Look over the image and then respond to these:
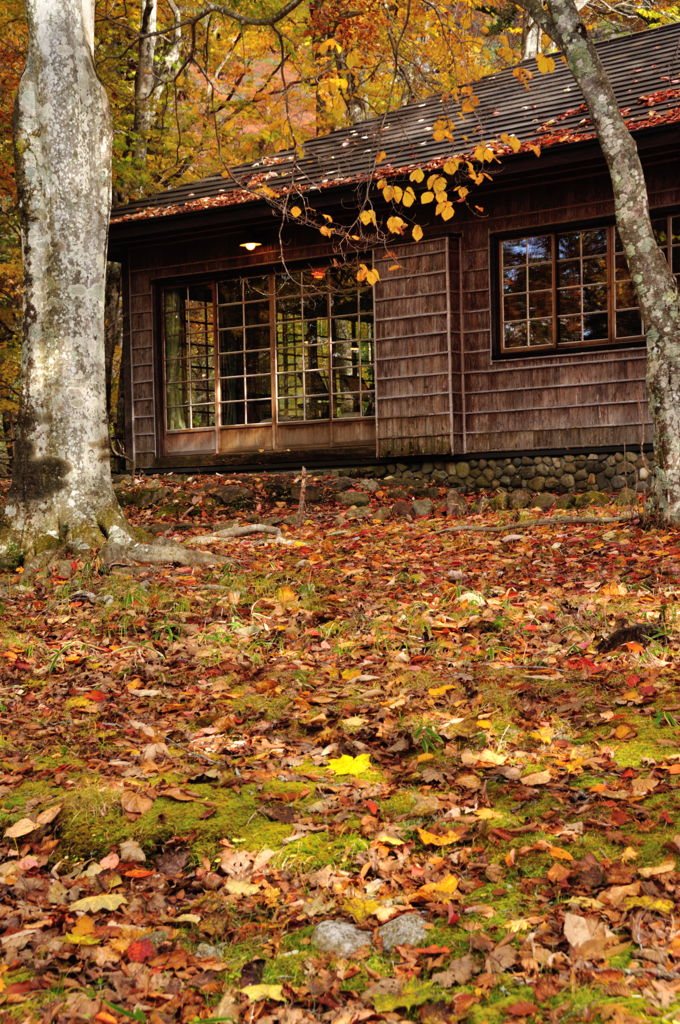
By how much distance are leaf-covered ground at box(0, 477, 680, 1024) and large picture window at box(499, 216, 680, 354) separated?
5791mm

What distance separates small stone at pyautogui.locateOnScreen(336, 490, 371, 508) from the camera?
10.5 meters

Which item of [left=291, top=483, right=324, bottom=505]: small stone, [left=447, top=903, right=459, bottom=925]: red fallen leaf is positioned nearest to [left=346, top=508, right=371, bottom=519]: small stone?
[left=291, top=483, right=324, bottom=505]: small stone

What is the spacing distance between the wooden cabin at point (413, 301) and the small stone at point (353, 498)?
4.43 ft

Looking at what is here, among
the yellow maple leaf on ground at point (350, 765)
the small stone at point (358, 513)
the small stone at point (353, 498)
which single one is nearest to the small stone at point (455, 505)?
the small stone at point (358, 513)

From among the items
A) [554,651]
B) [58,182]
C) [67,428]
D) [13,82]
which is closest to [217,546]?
[67,428]

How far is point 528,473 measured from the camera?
1110 cm

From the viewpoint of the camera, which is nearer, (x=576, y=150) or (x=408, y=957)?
(x=408, y=957)

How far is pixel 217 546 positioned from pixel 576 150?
606cm

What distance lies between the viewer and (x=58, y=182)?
262 inches

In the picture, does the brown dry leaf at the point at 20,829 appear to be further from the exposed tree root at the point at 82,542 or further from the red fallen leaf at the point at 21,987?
the exposed tree root at the point at 82,542

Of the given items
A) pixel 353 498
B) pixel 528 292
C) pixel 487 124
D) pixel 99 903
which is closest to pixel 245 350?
pixel 353 498

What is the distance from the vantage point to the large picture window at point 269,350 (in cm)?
1258

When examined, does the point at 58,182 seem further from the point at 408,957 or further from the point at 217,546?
the point at 408,957

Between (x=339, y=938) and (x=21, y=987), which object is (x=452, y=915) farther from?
(x=21, y=987)
